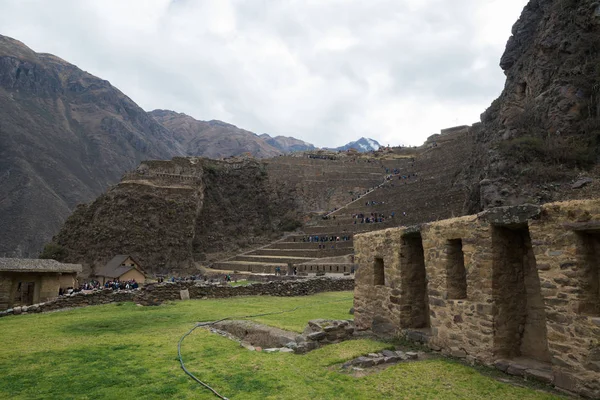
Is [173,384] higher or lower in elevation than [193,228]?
lower

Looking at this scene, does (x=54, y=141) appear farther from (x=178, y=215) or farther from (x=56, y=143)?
(x=178, y=215)

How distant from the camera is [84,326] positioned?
11.9 metres

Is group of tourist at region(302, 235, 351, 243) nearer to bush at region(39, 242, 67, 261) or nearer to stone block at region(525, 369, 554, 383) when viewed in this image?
bush at region(39, 242, 67, 261)

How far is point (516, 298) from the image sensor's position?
721 centimetres

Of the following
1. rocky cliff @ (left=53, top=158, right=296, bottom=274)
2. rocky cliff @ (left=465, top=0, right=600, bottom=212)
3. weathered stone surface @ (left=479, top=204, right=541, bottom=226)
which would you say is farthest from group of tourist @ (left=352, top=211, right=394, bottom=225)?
weathered stone surface @ (left=479, top=204, right=541, bottom=226)

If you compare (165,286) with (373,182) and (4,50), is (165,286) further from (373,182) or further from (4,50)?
(4,50)

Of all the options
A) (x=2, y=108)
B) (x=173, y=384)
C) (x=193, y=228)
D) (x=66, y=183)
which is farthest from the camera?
(x=2, y=108)

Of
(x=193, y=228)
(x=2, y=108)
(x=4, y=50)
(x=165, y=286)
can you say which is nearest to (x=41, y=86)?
(x=4, y=50)

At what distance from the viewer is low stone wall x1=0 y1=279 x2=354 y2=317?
1598 cm

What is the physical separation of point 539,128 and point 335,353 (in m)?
30.4

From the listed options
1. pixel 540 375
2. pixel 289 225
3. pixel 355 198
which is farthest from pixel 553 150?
pixel 289 225

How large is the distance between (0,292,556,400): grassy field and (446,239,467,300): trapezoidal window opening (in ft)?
5.06

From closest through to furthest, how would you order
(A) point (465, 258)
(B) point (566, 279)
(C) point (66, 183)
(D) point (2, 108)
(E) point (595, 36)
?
1. (B) point (566, 279)
2. (A) point (465, 258)
3. (E) point (595, 36)
4. (C) point (66, 183)
5. (D) point (2, 108)

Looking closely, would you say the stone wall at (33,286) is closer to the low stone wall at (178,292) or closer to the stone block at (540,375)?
the low stone wall at (178,292)
